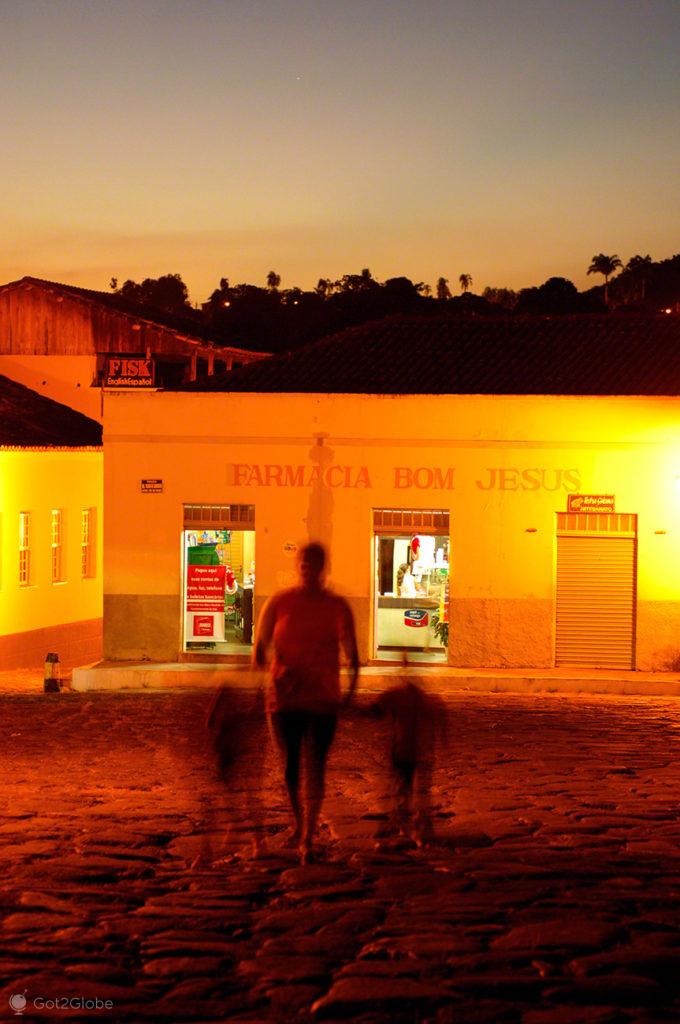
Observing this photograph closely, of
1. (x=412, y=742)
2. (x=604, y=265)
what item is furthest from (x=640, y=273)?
(x=412, y=742)

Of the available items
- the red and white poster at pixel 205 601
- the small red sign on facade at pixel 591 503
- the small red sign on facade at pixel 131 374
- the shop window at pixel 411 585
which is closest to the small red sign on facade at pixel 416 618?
the shop window at pixel 411 585

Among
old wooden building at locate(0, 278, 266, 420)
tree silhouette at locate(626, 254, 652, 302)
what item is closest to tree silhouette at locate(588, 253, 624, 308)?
tree silhouette at locate(626, 254, 652, 302)

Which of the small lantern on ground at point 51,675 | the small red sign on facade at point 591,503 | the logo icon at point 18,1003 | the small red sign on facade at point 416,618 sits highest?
the small red sign on facade at point 591,503

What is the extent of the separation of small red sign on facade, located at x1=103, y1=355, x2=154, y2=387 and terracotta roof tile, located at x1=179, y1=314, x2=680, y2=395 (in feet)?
3.61

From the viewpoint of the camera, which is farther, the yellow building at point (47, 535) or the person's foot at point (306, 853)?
the yellow building at point (47, 535)

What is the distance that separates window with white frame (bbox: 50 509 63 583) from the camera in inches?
1200

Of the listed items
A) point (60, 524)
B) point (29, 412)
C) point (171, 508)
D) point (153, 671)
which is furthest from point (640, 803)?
point (29, 412)

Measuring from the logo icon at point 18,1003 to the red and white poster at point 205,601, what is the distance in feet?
60.2

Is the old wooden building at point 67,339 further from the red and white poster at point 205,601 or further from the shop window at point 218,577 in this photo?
the red and white poster at point 205,601

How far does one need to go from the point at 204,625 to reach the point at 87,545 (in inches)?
354

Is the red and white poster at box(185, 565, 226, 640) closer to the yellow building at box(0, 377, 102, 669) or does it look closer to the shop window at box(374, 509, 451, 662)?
the shop window at box(374, 509, 451, 662)

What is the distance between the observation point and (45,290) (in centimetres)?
4191

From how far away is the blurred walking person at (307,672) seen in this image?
27.5 feet

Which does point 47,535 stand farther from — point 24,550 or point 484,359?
point 484,359
